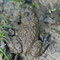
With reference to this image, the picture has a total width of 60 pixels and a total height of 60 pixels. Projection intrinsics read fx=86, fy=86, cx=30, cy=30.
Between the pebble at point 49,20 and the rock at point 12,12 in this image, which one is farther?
the rock at point 12,12

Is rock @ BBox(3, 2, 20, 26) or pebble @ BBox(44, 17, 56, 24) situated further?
rock @ BBox(3, 2, 20, 26)

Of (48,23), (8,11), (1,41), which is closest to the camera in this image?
(1,41)

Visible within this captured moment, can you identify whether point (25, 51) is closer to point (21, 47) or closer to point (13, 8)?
point (21, 47)

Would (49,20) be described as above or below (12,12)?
below

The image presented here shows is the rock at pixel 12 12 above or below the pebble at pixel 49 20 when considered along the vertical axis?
above

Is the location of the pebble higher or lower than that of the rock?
lower

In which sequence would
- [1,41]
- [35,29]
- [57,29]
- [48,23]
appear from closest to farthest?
[1,41], [35,29], [57,29], [48,23]

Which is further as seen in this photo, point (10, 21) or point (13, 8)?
point (13, 8)

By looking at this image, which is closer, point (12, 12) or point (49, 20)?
point (49, 20)

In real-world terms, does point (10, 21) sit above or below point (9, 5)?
below

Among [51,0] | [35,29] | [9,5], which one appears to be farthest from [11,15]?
[51,0]

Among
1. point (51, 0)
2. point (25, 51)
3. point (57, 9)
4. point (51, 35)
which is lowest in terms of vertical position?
point (25, 51)
